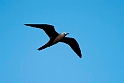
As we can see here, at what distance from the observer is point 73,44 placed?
14.3 meters

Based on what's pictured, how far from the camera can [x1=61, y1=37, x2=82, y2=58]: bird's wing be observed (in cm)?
1409

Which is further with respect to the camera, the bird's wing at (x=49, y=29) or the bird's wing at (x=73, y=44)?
the bird's wing at (x=73, y=44)

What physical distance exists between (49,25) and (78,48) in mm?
2930

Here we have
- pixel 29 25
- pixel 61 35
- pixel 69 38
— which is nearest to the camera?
pixel 29 25

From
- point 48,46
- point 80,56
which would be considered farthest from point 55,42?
point 80,56

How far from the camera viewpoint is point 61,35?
508 inches

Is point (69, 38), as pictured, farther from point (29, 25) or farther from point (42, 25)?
point (29, 25)

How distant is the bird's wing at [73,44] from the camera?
14087mm

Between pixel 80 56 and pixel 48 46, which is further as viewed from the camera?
pixel 80 56

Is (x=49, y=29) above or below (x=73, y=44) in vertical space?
above

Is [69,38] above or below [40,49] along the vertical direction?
above

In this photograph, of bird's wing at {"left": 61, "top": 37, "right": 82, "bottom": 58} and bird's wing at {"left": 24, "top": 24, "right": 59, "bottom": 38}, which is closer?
bird's wing at {"left": 24, "top": 24, "right": 59, "bottom": 38}

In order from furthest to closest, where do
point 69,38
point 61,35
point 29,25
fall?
point 69,38
point 61,35
point 29,25

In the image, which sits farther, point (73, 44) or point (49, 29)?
point (73, 44)
